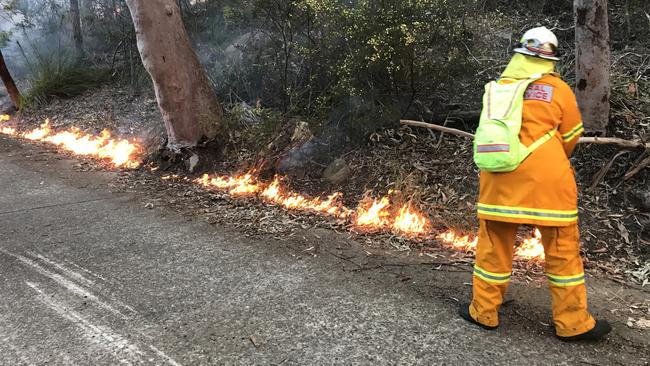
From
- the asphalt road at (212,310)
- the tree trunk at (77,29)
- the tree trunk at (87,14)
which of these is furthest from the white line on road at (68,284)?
the tree trunk at (87,14)

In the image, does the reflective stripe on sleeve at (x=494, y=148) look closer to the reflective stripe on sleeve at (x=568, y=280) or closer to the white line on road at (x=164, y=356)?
the reflective stripe on sleeve at (x=568, y=280)

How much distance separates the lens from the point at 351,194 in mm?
5793

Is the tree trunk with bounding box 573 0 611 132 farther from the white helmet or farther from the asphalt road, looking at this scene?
the asphalt road

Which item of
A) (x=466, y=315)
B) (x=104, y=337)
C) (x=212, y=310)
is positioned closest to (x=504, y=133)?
(x=466, y=315)

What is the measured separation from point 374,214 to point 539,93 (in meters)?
2.53

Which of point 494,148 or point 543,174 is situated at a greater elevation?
point 494,148

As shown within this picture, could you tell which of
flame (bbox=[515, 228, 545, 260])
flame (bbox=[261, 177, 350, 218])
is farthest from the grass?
flame (bbox=[515, 228, 545, 260])

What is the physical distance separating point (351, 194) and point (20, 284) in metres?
3.40

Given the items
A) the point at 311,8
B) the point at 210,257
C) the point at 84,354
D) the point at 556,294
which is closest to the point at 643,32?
the point at 311,8

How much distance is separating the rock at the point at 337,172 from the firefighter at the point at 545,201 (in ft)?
10.0

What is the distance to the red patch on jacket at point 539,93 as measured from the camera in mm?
2953

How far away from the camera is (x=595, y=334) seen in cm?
293

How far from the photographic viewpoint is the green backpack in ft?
9.50

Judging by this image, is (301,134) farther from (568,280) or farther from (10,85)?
(10,85)
